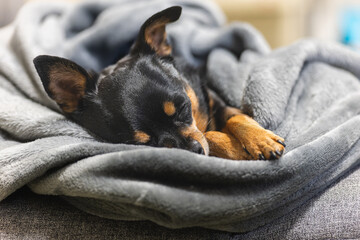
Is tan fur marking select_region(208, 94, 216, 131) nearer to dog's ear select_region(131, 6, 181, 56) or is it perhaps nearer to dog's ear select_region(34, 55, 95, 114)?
dog's ear select_region(131, 6, 181, 56)

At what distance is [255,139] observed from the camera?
96 cm

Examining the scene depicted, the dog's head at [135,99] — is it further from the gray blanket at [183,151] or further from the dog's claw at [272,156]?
the dog's claw at [272,156]

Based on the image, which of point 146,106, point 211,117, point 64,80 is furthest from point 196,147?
point 64,80

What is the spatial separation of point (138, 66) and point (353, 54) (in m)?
0.91

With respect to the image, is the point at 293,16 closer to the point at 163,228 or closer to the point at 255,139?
the point at 255,139

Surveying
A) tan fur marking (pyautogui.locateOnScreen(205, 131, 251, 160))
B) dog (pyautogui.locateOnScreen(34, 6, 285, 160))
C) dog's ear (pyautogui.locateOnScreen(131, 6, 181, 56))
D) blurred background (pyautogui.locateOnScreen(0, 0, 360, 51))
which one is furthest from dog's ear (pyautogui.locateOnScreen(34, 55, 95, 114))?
blurred background (pyautogui.locateOnScreen(0, 0, 360, 51))

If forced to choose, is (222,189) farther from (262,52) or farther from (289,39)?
(289,39)

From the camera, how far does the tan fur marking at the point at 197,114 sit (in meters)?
1.28

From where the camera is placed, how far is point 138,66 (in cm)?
120

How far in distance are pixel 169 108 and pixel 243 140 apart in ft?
0.84

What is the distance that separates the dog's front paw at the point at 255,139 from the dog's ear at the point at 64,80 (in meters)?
0.51

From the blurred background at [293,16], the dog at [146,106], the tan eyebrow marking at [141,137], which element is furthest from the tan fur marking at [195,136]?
the blurred background at [293,16]

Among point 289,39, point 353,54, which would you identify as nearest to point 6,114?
point 353,54

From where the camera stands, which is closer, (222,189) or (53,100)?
(222,189)
